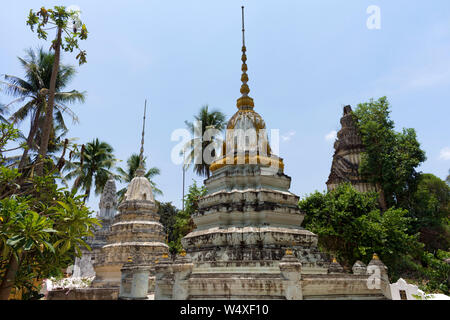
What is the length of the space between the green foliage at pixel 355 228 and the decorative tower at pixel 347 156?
13.9 m

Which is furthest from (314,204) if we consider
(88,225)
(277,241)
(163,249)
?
(88,225)

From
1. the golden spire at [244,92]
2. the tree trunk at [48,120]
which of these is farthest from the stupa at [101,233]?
the tree trunk at [48,120]

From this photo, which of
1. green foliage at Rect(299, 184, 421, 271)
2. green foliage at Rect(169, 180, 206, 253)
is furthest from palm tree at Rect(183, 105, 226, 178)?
green foliage at Rect(299, 184, 421, 271)

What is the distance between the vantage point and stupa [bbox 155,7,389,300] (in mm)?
8891

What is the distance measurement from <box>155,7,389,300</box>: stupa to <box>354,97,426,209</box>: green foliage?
875 inches

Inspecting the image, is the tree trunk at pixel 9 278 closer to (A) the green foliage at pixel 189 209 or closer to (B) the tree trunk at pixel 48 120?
(B) the tree trunk at pixel 48 120

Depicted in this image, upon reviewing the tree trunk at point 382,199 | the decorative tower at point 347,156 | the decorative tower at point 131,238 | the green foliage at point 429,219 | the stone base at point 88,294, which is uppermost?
the decorative tower at point 347,156

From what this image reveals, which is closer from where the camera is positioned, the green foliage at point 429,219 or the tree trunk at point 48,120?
the tree trunk at point 48,120

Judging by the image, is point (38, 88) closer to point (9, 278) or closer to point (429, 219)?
point (9, 278)

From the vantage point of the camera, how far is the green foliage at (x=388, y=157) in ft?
101

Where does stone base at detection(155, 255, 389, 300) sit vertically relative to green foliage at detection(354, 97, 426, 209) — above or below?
below

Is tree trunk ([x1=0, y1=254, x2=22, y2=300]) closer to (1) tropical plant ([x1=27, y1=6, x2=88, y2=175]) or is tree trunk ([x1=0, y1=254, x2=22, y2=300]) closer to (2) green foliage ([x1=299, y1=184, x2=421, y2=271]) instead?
(1) tropical plant ([x1=27, y1=6, x2=88, y2=175])

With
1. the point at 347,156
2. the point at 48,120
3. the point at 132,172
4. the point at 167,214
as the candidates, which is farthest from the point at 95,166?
the point at 347,156
